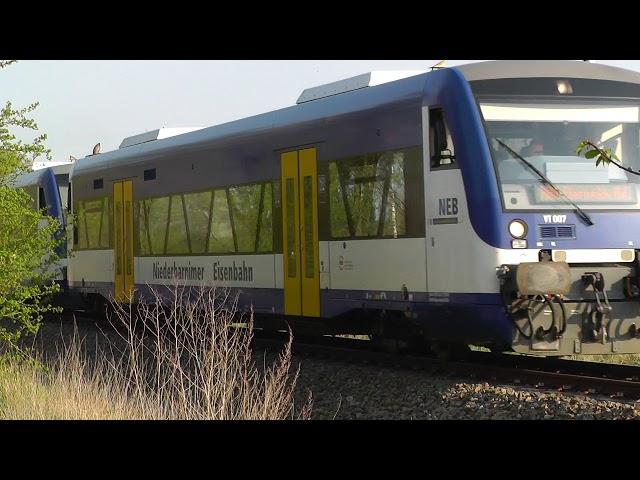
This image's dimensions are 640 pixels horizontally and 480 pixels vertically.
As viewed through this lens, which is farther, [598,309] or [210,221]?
[210,221]

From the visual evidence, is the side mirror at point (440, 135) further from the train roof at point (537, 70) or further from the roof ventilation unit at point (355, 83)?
the roof ventilation unit at point (355, 83)

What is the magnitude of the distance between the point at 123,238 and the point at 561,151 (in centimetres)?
961

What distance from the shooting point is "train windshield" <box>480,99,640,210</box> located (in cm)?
1011

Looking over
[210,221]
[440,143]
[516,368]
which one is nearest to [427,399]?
[516,368]

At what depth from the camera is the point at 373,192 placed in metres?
11.6

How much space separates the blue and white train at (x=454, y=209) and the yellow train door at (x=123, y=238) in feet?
13.2

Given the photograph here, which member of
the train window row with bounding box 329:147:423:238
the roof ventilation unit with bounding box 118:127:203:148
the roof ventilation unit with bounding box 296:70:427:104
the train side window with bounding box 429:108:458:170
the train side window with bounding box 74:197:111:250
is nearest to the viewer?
the train side window with bounding box 429:108:458:170

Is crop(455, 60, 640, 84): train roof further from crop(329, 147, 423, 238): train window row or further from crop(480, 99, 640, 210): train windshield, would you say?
crop(329, 147, 423, 238): train window row

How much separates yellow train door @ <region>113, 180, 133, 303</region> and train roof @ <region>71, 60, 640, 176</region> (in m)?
0.55

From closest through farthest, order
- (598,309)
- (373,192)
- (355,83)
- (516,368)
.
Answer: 1. (598,309)
2. (516,368)
3. (373,192)
4. (355,83)

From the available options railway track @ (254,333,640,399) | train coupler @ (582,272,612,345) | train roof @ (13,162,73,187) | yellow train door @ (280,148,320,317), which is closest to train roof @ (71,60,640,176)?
yellow train door @ (280,148,320,317)

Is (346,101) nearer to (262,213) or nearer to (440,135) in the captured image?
(440,135)
